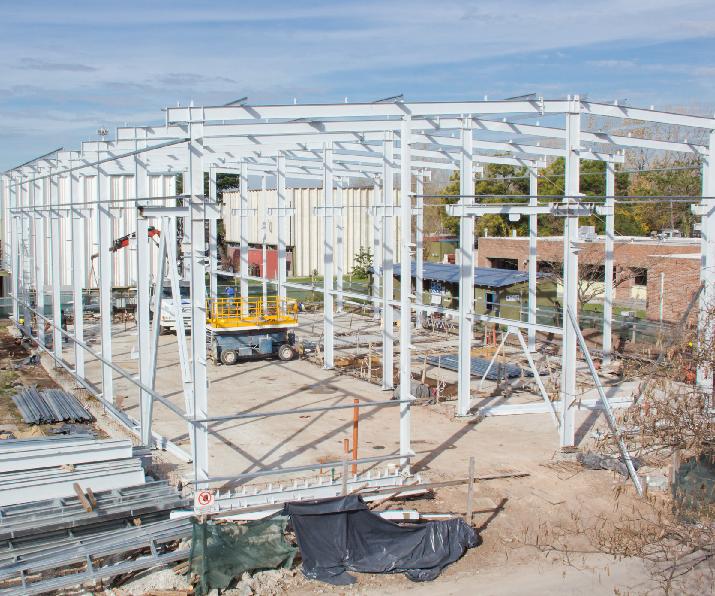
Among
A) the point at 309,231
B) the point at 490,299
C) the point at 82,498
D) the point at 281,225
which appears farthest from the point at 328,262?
the point at 309,231

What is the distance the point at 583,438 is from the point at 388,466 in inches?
165

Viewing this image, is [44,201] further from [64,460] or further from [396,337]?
[64,460]

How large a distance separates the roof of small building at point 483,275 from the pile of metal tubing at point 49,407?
1373 cm

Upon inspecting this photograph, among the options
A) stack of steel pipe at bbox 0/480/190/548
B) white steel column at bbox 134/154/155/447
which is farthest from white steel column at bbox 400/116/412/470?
white steel column at bbox 134/154/155/447

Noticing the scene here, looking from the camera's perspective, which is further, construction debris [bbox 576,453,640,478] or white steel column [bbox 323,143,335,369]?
white steel column [bbox 323,143,335,369]

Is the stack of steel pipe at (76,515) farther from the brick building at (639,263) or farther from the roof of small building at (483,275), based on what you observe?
the roof of small building at (483,275)

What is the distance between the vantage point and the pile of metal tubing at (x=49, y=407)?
17375 mm

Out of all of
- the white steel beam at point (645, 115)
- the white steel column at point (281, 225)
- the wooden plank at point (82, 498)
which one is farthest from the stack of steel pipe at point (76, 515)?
the white steel column at point (281, 225)

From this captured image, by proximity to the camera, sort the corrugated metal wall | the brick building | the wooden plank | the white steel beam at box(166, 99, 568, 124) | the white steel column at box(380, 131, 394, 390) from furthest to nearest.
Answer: the corrugated metal wall → the brick building → the white steel column at box(380, 131, 394, 390) → the white steel beam at box(166, 99, 568, 124) → the wooden plank

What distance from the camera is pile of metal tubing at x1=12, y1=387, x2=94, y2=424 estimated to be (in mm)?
17375

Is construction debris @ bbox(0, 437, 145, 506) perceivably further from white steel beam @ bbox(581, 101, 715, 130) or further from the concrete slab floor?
white steel beam @ bbox(581, 101, 715, 130)

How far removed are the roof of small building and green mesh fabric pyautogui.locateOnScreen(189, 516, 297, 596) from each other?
58.0ft

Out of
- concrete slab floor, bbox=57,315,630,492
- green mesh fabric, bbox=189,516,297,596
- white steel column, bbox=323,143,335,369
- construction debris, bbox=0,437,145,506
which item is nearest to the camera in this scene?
green mesh fabric, bbox=189,516,297,596

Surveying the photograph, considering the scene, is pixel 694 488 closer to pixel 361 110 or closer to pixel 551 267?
pixel 361 110
